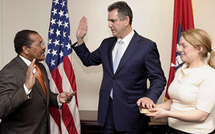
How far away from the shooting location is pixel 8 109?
66.6 inches

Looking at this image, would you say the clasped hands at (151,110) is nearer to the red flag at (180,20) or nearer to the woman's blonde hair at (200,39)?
Result: the woman's blonde hair at (200,39)

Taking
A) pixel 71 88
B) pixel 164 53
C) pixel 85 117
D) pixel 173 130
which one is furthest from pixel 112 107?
pixel 164 53

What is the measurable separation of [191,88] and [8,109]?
4.48 ft

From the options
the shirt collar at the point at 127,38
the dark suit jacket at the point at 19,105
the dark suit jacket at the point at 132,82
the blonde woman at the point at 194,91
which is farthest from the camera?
the shirt collar at the point at 127,38

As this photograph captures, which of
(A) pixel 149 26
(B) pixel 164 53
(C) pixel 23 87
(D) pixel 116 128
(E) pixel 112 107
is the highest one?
(A) pixel 149 26

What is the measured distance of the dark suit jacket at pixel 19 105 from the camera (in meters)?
1.69

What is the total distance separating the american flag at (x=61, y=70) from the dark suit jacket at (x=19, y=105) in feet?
1.72

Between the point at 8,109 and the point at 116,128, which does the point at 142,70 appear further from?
the point at 8,109

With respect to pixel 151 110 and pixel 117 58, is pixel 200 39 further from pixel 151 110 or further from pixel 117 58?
pixel 117 58

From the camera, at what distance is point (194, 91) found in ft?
5.32

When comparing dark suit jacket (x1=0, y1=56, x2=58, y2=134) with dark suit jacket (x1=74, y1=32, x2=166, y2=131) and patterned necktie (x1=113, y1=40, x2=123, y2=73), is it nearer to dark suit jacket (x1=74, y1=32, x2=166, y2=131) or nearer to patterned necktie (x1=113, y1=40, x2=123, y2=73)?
dark suit jacket (x1=74, y1=32, x2=166, y2=131)

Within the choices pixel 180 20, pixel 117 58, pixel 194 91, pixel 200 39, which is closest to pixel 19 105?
pixel 117 58

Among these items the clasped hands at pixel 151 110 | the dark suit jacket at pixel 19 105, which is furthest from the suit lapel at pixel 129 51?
the dark suit jacket at pixel 19 105

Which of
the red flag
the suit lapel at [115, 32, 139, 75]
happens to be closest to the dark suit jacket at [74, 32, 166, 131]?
the suit lapel at [115, 32, 139, 75]
